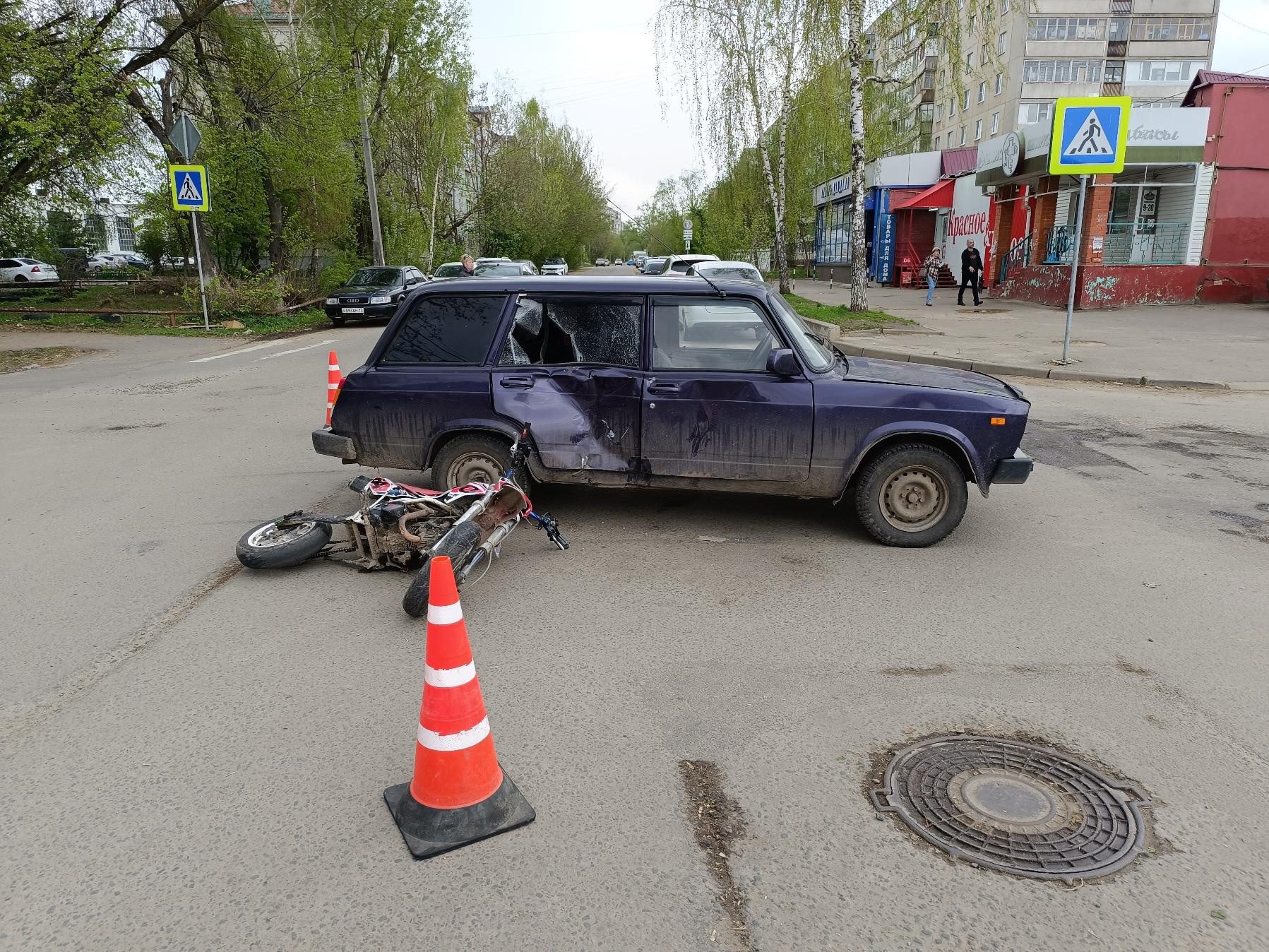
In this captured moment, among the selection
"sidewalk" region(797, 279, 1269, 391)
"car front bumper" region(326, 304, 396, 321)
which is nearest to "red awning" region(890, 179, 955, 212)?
"sidewalk" region(797, 279, 1269, 391)

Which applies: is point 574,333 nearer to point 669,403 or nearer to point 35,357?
point 669,403

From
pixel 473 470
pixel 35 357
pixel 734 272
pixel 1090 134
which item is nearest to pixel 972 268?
pixel 734 272

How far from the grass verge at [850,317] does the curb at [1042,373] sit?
385cm

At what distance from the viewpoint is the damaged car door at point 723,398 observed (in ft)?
18.1

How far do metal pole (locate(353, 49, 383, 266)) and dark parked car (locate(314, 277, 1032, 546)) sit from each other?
2413 cm

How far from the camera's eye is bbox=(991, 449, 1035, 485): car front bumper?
5.40 m

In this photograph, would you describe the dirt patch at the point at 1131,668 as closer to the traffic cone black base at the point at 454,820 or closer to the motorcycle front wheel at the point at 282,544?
the traffic cone black base at the point at 454,820

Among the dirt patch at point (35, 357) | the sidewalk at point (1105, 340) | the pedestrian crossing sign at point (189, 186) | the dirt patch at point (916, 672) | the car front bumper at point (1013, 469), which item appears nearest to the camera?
the dirt patch at point (916, 672)

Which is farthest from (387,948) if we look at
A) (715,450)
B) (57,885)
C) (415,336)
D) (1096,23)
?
(1096,23)

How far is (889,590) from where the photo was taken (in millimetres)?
4887

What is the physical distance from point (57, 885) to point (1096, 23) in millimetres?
76198

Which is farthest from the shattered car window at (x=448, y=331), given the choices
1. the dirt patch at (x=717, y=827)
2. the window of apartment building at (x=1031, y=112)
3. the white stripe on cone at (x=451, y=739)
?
the window of apartment building at (x=1031, y=112)

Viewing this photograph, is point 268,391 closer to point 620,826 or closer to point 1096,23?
point 620,826

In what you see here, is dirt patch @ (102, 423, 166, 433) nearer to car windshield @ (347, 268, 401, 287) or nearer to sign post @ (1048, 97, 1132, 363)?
sign post @ (1048, 97, 1132, 363)
